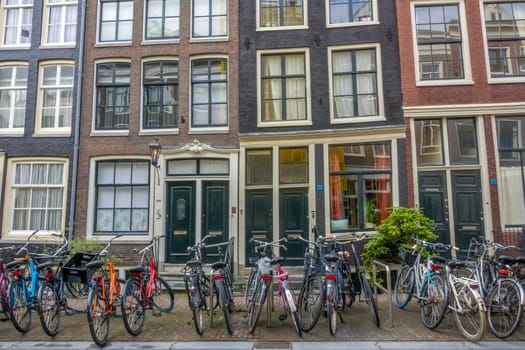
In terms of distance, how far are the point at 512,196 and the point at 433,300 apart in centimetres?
571

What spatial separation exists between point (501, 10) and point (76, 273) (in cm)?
1288

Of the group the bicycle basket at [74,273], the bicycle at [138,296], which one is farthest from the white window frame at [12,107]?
the bicycle at [138,296]

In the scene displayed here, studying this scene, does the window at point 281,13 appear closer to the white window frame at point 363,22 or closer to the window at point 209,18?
the white window frame at point 363,22

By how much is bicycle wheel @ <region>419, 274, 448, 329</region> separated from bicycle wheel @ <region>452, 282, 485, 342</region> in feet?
0.65

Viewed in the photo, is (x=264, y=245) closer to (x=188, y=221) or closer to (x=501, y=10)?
(x=188, y=221)

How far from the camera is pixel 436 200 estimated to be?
977 centimetres

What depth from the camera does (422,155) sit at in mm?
10047

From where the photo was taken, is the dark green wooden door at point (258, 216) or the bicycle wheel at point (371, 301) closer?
Answer: the bicycle wheel at point (371, 301)

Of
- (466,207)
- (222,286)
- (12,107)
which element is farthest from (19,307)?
(466,207)

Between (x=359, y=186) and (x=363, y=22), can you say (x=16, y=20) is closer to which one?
(x=363, y=22)

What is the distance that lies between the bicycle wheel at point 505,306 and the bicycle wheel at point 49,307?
7033 mm

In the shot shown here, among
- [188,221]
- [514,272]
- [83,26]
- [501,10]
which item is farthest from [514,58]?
[83,26]

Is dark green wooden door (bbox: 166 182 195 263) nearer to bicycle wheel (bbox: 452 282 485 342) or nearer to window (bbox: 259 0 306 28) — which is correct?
window (bbox: 259 0 306 28)

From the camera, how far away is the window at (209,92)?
433 inches
